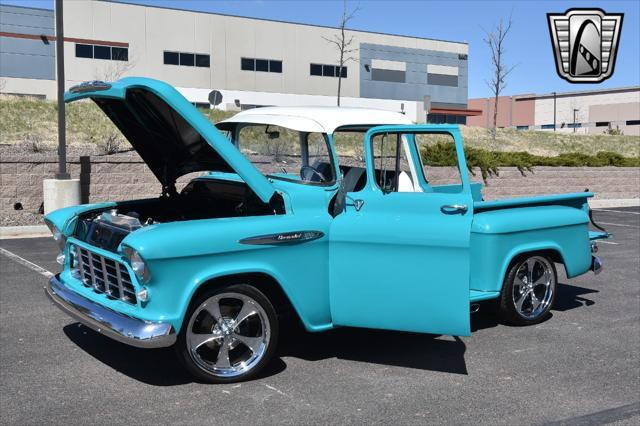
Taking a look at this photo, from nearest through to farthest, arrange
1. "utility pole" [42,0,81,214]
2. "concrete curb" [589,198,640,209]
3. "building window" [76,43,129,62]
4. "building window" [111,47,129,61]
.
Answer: "utility pole" [42,0,81,214], "concrete curb" [589,198,640,209], "building window" [76,43,129,62], "building window" [111,47,129,61]

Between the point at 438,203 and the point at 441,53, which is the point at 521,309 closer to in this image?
the point at 438,203

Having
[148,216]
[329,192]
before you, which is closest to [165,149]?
[148,216]

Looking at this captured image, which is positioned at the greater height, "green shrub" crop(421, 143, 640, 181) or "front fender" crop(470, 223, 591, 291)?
"green shrub" crop(421, 143, 640, 181)

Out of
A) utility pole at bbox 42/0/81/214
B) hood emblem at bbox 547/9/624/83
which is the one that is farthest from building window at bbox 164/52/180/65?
hood emblem at bbox 547/9/624/83

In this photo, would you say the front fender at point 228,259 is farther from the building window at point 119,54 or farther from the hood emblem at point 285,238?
the building window at point 119,54

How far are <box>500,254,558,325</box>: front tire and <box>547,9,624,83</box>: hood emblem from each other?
6343 millimetres

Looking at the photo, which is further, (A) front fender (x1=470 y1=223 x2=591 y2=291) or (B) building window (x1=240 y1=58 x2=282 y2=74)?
(B) building window (x1=240 y1=58 x2=282 y2=74)

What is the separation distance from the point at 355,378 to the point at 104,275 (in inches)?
78.6

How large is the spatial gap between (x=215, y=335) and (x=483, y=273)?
235cm

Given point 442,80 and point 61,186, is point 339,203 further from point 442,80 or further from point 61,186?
point 442,80

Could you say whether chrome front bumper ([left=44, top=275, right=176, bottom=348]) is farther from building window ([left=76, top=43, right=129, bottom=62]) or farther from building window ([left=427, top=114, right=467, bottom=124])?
building window ([left=427, top=114, right=467, bottom=124])

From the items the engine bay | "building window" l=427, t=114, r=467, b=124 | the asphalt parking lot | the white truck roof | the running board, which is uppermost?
"building window" l=427, t=114, r=467, b=124

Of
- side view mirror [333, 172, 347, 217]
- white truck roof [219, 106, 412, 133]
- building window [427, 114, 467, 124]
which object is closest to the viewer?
side view mirror [333, 172, 347, 217]

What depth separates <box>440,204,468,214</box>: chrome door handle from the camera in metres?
5.17
